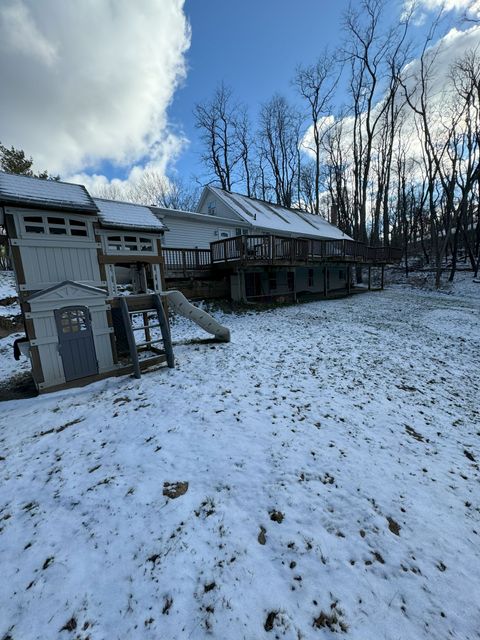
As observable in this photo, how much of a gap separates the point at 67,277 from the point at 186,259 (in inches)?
305

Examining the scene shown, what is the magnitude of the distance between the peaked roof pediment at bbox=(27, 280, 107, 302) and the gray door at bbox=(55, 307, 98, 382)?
11.3 inches

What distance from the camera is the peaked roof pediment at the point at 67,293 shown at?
6031 millimetres

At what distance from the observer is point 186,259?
544 inches

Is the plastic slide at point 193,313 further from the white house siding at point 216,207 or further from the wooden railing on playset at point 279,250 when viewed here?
the white house siding at point 216,207

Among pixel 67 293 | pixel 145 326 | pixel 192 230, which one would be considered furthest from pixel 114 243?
pixel 192 230

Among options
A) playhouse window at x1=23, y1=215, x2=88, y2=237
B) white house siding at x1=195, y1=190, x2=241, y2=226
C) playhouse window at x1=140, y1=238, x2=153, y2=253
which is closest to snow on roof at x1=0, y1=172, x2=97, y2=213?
playhouse window at x1=23, y1=215, x2=88, y2=237

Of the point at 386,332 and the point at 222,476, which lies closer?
the point at 222,476

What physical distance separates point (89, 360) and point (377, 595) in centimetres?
687

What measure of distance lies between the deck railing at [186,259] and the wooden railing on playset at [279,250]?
45cm

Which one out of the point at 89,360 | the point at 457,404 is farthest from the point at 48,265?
the point at 457,404

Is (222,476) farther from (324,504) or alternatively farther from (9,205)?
(9,205)

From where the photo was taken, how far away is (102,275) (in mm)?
7004

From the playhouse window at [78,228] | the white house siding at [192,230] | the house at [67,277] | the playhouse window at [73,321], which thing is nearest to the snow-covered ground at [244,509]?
the house at [67,277]

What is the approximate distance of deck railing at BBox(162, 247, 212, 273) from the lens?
13125mm
